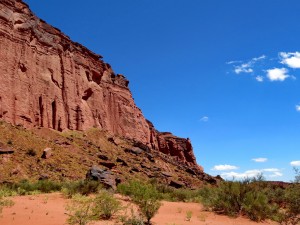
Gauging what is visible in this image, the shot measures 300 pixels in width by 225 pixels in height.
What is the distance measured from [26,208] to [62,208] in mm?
1609

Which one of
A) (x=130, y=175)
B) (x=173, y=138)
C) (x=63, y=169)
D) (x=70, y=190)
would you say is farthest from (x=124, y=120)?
(x=70, y=190)

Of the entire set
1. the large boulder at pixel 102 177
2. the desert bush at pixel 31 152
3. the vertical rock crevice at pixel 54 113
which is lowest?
the large boulder at pixel 102 177

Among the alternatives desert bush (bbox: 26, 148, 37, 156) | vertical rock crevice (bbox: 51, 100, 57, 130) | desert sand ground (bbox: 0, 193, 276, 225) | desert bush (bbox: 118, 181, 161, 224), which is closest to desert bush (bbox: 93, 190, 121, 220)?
desert sand ground (bbox: 0, 193, 276, 225)

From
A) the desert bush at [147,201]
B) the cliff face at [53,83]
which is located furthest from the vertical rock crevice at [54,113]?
the desert bush at [147,201]

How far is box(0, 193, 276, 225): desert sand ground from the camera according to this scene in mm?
12891

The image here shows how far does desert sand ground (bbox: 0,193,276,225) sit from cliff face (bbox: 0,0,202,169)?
2585 centimetres

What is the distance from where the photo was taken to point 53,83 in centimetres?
5025

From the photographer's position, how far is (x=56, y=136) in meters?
44.3

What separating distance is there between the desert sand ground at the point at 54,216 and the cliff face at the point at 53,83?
1018 inches

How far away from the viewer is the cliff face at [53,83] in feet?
142

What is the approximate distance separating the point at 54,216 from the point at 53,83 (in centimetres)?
3883

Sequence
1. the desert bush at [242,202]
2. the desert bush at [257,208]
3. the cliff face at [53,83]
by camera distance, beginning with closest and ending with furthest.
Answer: the desert bush at [257,208]
the desert bush at [242,202]
the cliff face at [53,83]

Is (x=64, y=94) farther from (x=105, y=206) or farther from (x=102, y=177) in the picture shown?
(x=105, y=206)

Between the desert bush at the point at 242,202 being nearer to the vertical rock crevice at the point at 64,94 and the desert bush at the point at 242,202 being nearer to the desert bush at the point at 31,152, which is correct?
the desert bush at the point at 31,152
